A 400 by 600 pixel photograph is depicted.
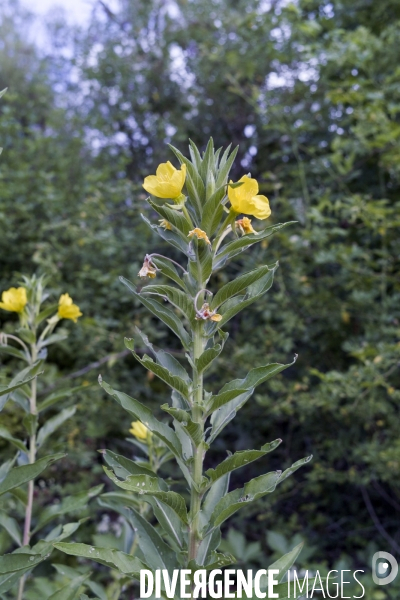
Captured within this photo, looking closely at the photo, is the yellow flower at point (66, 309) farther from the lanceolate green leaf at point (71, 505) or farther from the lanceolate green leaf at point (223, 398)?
the lanceolate green leaf at point (223, 398)

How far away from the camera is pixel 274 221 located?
110 inches

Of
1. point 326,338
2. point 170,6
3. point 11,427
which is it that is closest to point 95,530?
point 11,427

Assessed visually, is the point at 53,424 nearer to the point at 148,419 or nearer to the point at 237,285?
the point at 148,419

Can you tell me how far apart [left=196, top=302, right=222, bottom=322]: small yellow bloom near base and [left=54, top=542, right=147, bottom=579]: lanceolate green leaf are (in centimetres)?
40

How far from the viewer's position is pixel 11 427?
9.64 feet

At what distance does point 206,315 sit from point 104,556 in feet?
1.36

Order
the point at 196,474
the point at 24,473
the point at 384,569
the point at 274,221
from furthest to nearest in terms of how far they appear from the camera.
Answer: the point at 274,221, the point at 384,569, the point at 24,473, the point at 196,474

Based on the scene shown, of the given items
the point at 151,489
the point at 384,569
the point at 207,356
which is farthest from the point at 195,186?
the point at 384,569

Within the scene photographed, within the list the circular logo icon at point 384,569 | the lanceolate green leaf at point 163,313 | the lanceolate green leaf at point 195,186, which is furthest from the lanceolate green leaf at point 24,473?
the circular logo icon at point 384,569

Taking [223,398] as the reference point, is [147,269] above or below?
above

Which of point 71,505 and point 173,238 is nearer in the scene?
point 173,238

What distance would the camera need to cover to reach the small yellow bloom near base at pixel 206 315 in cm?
91

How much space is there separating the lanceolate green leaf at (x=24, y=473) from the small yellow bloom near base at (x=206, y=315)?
39cm

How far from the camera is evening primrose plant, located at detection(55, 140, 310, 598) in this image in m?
0.89
